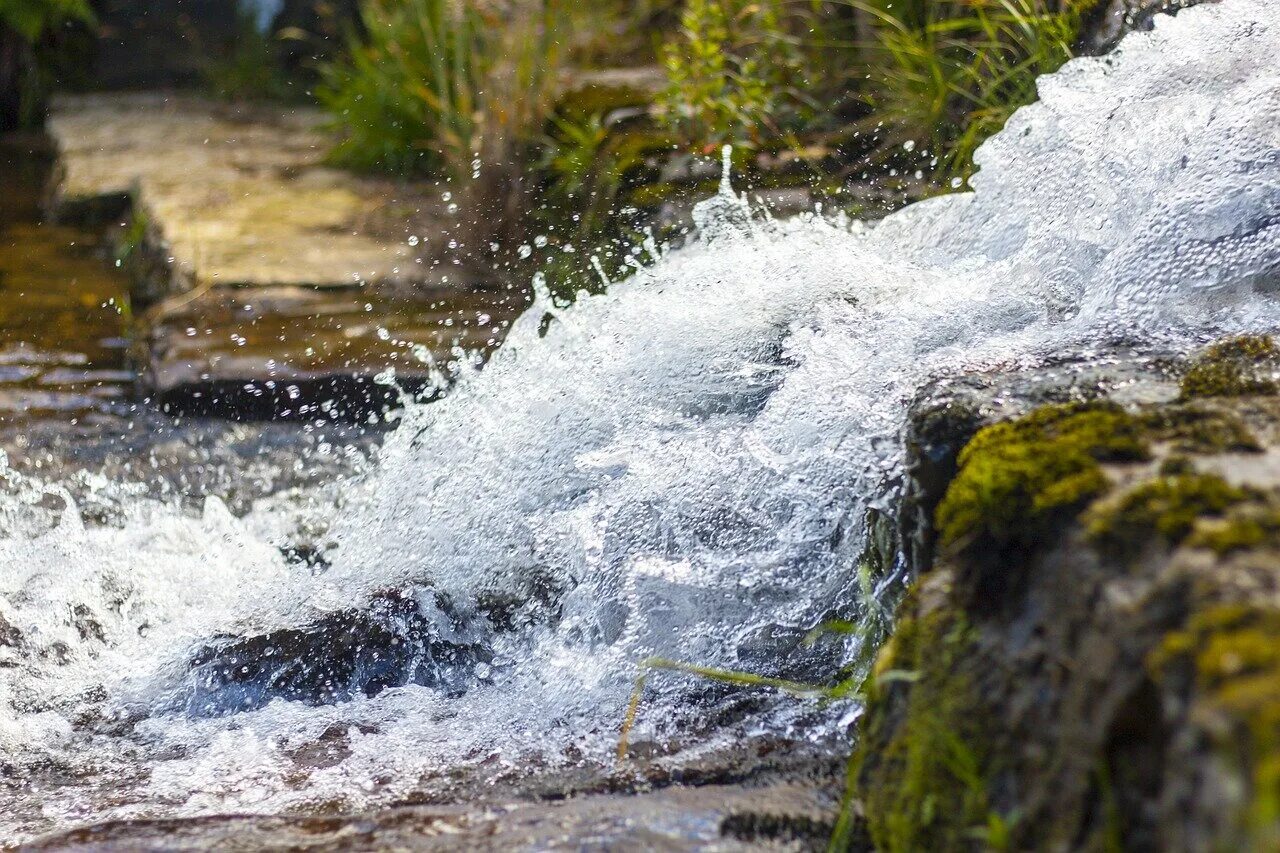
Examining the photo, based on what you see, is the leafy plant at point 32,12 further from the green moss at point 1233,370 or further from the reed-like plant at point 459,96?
the green moss at point 1233,370

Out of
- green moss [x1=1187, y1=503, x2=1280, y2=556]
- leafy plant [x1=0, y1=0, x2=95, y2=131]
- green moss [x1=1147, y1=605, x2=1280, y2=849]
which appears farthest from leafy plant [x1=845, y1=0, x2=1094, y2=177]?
leafy plant [x1=0, y1=0, x2=95, y2=131]

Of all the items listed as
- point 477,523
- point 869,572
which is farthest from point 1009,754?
point 477,523

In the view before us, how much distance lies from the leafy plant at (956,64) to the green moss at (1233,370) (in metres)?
2.35

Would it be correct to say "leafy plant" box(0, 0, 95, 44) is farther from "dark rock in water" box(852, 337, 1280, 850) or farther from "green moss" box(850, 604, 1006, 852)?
"green moss" box(850, 604, 1006, 852)

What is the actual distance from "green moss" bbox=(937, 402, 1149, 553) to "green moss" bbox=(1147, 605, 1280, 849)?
0.94 ft

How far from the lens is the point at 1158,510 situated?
1186mm

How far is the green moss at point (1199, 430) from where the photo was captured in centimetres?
133

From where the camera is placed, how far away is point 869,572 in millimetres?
2064

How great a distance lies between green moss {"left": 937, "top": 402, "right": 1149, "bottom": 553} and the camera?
52.1 inches

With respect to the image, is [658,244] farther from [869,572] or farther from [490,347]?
[869,572]

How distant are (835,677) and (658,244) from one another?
2.37 meters

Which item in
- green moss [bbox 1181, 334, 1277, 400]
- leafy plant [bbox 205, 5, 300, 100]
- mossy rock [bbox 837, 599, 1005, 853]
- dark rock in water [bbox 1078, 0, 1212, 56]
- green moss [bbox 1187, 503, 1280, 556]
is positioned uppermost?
leafy plant [bbox 205, 5, 300, 100]

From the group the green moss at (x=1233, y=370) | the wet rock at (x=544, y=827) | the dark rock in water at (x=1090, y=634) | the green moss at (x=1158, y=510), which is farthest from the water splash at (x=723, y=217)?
the green moss at (x=1158, y=510)

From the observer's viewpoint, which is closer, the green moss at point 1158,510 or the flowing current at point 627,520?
the green moss at point 1158,510
